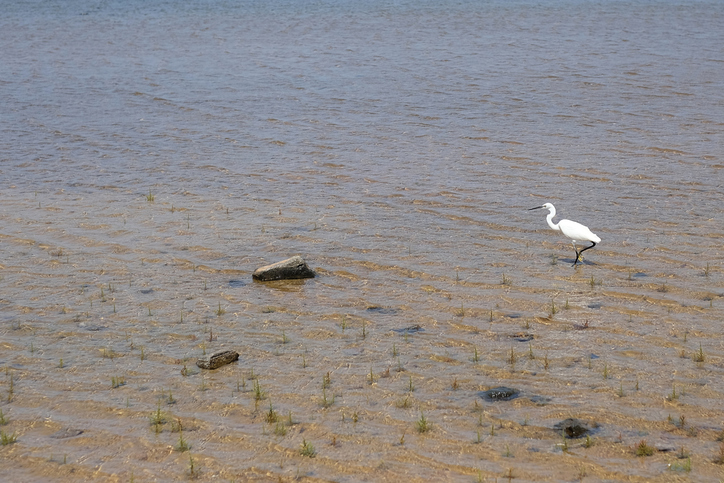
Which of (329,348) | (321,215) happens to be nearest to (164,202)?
(321,215)

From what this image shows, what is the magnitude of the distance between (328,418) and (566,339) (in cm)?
275

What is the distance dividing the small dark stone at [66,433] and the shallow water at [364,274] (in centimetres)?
6

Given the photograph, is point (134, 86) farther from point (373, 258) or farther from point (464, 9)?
point (464, 9)

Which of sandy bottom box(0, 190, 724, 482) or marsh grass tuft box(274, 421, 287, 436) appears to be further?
marsh grass tuft box(274, 421, 287, 436)

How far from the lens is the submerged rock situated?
32.2ft

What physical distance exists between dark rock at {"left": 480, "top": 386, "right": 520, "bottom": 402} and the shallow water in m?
0.10

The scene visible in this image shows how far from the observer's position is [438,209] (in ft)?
41.4

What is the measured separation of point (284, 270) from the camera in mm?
9812

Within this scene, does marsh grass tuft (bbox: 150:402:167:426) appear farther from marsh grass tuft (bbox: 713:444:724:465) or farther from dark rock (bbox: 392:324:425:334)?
marsh grass tuft (bbox: 713:444:724:465)

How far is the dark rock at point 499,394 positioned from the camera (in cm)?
711

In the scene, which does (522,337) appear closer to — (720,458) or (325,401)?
(325,401)

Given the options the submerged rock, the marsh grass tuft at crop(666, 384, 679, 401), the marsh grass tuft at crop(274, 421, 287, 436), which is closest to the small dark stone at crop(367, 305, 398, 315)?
the submerged rock

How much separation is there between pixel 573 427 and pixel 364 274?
4.10 meters

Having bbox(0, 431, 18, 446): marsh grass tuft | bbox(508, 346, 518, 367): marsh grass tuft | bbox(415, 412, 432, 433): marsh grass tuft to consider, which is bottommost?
bbox(0, 431, 18, 446): marsh grass tuft
